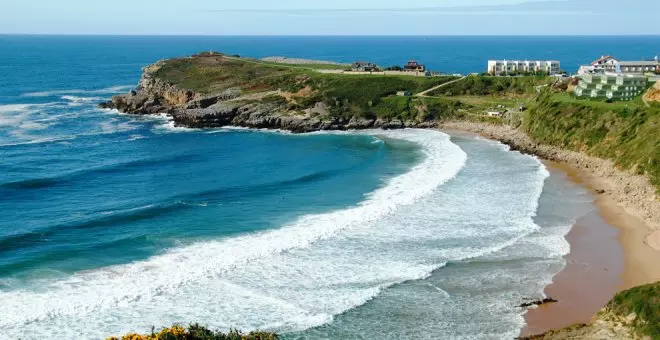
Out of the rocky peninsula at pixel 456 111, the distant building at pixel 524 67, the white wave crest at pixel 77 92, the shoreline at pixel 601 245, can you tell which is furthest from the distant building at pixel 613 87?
the white wave crest at pixel 77 92

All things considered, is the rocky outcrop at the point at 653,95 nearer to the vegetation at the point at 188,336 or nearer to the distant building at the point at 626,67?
the distant building at the point at 626,67

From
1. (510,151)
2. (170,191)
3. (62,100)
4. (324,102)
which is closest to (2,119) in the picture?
(62,100)

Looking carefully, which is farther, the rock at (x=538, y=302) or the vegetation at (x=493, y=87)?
the vegetation at (x=493, y=87)

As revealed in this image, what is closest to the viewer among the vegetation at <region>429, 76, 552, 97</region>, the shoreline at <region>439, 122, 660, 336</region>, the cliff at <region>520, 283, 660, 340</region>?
the cliff at <region>520, 283, 660, 340</region>

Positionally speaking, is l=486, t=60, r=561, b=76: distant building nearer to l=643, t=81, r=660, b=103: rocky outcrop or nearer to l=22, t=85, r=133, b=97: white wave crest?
l=643, t=81, r=660, b=103: rocky outcrop

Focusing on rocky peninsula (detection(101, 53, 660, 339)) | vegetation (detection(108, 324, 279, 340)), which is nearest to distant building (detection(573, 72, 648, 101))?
rocky peninsula (detection(101, 53, 660, 339))

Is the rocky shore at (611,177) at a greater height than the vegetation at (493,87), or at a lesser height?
lesser
